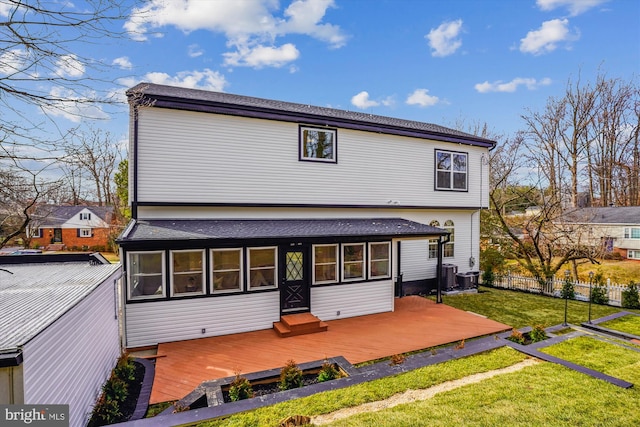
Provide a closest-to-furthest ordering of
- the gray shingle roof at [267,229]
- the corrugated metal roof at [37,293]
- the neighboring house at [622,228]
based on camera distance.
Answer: the corrugated metal roof at [37,293] < the gray shingle roof at [267,229] < the neighboring house at [622,228]

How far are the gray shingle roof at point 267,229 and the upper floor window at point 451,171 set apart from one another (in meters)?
3.02

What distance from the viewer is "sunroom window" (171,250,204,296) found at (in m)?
7.69

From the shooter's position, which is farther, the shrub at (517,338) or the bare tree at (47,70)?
the shrub at (517,338)

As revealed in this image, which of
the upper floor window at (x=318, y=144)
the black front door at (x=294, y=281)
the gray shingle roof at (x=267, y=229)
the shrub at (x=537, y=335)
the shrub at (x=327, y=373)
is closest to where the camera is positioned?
the shrub at (x=327, y=373)

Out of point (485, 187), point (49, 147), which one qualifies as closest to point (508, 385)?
point (49, 147)

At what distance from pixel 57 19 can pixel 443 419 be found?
22.8 ft

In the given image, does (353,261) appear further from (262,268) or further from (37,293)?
(37,293)

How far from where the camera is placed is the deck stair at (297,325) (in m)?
7.96

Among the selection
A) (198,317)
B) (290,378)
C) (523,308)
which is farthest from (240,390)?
(523,308)

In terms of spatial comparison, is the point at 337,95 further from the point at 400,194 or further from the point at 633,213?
the point at 633,213

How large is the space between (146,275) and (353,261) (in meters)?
5.68

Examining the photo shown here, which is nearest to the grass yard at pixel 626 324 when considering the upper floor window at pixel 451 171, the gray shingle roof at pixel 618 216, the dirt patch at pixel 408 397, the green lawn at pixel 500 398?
the green lawn at pixel 500 398

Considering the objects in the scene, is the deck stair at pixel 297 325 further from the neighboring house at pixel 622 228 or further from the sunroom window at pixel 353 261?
the neighboring house at pixel 622 228
